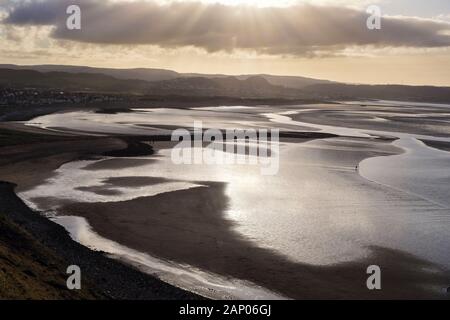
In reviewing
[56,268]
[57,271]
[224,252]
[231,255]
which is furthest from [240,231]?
[57,271]

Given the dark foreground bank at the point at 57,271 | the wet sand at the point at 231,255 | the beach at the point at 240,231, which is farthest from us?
the beach at the point at 240,231

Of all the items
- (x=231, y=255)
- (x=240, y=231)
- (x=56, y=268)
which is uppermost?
(x=56, y=268)

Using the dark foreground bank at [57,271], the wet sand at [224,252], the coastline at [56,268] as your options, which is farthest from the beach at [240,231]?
the dark foreground bank at [57,271]

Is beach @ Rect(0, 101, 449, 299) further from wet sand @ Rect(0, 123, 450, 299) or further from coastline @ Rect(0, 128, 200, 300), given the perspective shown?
coastline @ Rect(0, 128, 200, 300)

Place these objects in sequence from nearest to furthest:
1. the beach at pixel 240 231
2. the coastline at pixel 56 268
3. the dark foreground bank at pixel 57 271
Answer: the dark foreground bank at pixel 57 271
the coastline at pixel 56 268
the beach at pixel 240 231

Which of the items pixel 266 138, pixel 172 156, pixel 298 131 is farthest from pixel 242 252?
pixel 298 131

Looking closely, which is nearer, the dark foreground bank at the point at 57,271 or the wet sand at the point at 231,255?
the dark foreground bank at the point at 57,271

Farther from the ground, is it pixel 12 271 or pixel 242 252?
pixel 12 271

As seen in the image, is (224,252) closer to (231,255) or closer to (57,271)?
(231,255)

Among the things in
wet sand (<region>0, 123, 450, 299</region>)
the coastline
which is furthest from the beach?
the coastline

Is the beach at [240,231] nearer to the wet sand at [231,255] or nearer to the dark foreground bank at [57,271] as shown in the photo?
the wet sand at [231,255]

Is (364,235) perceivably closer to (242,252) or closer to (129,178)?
(242,252)
